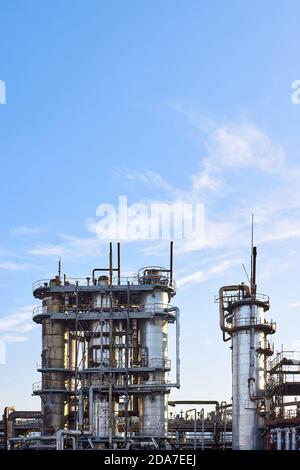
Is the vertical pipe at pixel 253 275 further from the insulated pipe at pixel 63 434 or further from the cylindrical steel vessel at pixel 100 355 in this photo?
the insulated pipe at pixel 63 434

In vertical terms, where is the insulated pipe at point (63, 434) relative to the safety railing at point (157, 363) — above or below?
below

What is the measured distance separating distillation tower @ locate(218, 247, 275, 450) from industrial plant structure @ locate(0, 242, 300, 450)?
84 millimetres

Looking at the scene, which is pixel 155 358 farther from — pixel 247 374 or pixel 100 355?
pixel 247 374

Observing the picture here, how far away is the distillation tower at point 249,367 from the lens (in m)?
58.9

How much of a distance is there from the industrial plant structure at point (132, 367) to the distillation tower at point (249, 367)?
84 mm

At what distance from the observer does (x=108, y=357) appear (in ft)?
206

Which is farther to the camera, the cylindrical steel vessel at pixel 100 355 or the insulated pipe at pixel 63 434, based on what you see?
the cylindrical steel vessel at pixel 100 355

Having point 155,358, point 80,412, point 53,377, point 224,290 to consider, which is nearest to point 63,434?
point 80,412

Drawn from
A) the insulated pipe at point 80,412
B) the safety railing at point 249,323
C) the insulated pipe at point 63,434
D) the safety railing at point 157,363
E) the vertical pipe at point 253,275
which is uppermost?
the vertical pipe at point 253,275

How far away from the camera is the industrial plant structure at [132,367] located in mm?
59469

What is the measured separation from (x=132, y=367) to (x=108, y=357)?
7.65ft

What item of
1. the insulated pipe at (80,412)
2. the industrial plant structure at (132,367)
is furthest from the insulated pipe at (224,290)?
the insulated pipe at (80,412)

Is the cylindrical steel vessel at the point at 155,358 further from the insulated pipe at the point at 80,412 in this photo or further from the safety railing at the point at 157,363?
the insulated pipe at the point at 80,412

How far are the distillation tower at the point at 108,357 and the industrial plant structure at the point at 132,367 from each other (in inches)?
3.5
